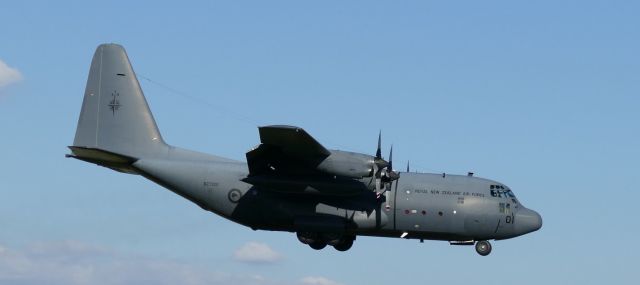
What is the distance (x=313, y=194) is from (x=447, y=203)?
439 cm

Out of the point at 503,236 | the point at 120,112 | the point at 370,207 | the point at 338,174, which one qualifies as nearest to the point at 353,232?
the point at 370,207

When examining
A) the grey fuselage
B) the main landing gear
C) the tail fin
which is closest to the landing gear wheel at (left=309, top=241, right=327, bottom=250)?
the main landing gear

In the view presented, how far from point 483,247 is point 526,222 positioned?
5.48ft

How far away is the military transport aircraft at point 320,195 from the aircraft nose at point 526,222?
33mm

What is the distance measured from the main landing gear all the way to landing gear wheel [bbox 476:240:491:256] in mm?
4300

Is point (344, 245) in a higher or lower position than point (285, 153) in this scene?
lower

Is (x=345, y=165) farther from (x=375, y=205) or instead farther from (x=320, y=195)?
(x=375, y=205)

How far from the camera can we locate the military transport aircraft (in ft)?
96.5

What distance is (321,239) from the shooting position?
31.0m

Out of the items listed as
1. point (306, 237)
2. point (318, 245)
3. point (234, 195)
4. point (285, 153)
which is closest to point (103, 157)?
point (234, 195)

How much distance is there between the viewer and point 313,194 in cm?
2984

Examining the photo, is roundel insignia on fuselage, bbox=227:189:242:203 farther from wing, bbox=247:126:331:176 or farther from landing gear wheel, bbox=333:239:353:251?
landing gear wheel, bbox=333:239:353:251

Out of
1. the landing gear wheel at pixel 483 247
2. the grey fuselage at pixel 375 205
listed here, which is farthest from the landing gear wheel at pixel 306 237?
the landing gear wheel at pixel 483 247

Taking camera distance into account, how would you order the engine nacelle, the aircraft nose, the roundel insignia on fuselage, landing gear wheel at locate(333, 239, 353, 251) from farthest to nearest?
landing gear wheel at locate(333, 239, 353, 251)
the aircraft nose
the roundel insignia on fuselage
the engine nacelle
